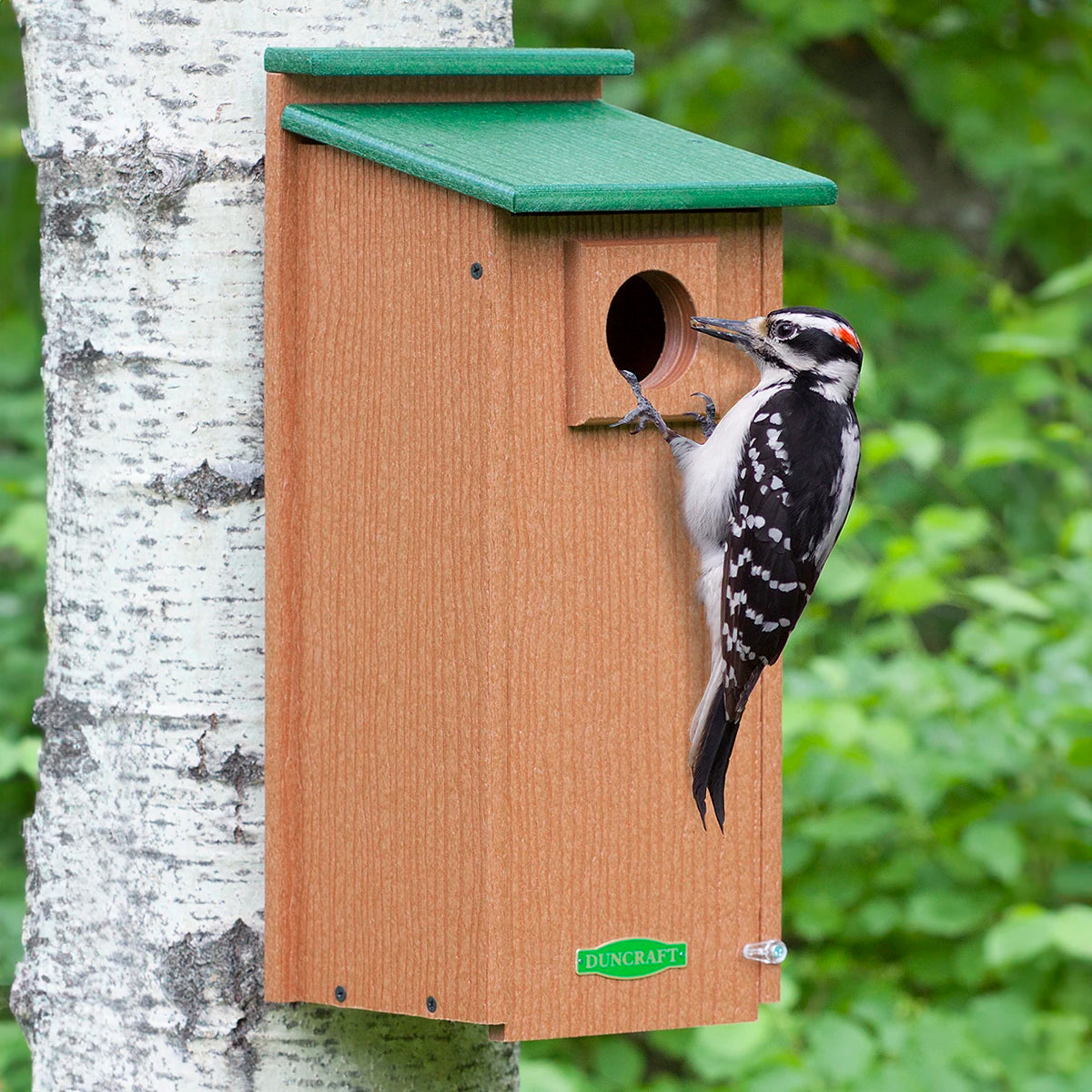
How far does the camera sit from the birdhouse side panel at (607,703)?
1.96 metres

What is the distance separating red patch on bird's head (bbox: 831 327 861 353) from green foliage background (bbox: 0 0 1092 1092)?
1.22 metres

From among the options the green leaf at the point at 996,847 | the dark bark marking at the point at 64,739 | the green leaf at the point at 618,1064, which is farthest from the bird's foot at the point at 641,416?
the green leaf at the point at 618,1064

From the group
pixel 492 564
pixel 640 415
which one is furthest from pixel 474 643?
pixel 640 415

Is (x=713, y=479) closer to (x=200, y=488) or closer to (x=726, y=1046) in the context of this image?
(x=200, y=488)

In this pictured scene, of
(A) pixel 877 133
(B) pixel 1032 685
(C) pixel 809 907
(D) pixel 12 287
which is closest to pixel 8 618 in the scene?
(D) pixel 12 287

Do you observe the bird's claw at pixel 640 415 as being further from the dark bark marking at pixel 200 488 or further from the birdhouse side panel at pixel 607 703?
the dark bark marking at pixel 200 488

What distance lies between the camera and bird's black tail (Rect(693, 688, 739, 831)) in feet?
6.83

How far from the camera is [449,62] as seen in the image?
2115 mm

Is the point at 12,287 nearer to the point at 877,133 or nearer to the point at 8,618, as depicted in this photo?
the point at 8,618

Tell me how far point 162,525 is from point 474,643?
1.43 feet

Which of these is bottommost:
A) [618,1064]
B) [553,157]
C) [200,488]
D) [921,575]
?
[618,1064]

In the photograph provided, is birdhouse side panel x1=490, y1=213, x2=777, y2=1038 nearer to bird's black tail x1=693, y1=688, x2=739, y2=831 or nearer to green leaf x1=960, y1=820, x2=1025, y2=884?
bird's black tail x1=693, y1=688, x2=739, y2=831

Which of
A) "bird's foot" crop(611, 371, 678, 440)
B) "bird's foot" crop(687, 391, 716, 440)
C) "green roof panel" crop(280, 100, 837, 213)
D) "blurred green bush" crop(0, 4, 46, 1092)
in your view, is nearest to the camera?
"green roof panel" crop(280, 100, 837, 213)

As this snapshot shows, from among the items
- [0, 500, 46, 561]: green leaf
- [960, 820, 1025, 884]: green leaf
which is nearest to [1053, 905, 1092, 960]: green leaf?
[960, 820, 1025, 884]: green leaf
